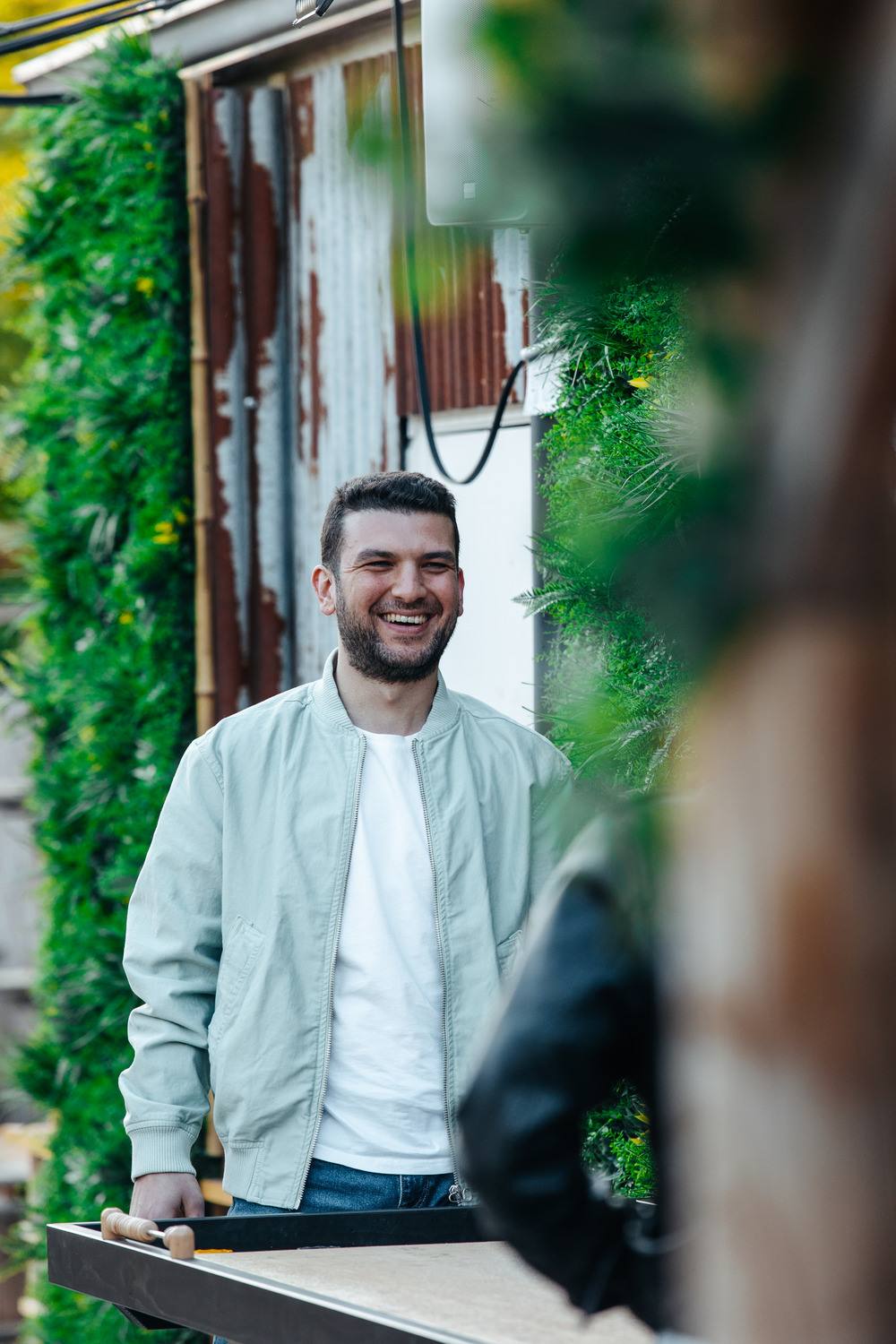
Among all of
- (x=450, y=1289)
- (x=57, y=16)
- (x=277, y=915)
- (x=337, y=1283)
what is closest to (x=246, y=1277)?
(x=337, y=1283)

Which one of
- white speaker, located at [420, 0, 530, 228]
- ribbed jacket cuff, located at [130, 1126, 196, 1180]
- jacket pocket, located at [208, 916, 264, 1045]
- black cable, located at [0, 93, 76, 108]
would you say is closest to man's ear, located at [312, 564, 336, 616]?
jacket pocket, located at [208, 916, 264, 1045]

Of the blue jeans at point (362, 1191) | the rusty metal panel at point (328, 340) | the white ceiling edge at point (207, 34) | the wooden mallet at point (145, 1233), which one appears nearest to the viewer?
the wooden mallet at point (145, 1233)

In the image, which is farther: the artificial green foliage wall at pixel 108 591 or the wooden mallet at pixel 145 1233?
the artificial green foliage wall at pixel 108 591

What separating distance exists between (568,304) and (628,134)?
1699 mm

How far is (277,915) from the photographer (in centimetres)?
273

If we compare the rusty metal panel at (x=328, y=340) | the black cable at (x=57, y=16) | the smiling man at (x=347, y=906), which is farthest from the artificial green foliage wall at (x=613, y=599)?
the black cable at (x=57, y=16)

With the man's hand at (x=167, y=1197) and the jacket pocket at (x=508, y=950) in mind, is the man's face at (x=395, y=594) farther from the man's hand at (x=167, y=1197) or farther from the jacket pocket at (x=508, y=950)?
the man's hand at (x=167, y=1197)

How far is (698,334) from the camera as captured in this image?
0.86 meters

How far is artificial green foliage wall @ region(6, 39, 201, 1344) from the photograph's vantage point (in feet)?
16.4

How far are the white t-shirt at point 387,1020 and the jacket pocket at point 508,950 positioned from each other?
0.11 meters

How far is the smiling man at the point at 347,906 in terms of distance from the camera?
2.68 metres

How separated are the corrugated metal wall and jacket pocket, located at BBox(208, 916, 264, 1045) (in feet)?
6.88

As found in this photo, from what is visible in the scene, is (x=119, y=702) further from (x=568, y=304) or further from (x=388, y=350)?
(x=568, y=304)

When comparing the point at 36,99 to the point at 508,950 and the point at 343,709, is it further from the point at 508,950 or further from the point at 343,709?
the point at 508,950
